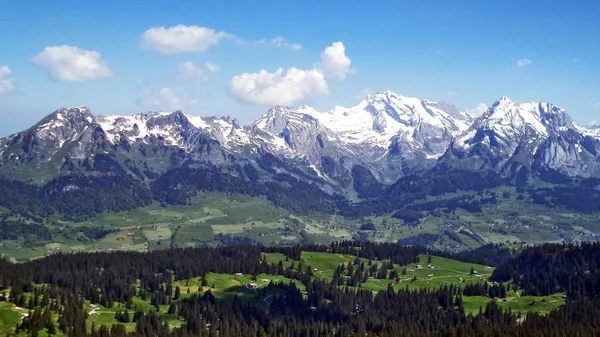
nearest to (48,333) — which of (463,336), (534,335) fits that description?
(463,336)

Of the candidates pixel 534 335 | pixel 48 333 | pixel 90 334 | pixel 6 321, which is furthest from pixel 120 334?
pixel 534 335

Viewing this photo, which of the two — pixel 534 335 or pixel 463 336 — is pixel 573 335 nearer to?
pixel 534 335

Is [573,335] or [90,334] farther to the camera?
[90,334]

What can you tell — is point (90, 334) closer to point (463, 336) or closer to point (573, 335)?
point (463, 336)

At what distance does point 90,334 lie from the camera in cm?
19988

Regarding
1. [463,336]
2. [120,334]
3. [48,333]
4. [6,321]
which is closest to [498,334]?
[463,336]

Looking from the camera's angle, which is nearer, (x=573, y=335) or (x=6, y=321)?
(x=573, y=335)

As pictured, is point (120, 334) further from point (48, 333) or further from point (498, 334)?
point (498, 334)

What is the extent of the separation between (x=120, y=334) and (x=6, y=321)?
35127 mm

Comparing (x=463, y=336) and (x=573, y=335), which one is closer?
(x=573, y=335)

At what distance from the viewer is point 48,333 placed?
650 feet

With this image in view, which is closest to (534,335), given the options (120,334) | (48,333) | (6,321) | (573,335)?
(573,335)

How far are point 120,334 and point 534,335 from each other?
124 m

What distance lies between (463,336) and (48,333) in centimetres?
12663
